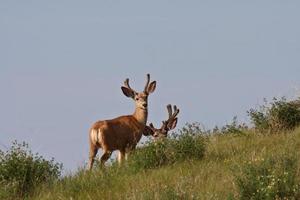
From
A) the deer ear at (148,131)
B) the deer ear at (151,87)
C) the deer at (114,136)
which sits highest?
the deer ear at (151,87)

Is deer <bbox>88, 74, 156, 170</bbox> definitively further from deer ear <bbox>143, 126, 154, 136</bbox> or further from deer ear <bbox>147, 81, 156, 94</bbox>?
deer ear <bbox>143, 126, 154, 136</bbox>

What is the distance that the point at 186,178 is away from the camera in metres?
9.98

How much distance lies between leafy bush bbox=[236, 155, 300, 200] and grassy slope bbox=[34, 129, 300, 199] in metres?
0.20

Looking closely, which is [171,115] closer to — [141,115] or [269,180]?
[141,115]

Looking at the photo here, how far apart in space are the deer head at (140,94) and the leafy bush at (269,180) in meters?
7.79

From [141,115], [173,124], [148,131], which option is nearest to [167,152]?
[141,115]

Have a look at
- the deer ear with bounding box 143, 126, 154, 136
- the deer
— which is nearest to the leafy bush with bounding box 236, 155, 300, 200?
the deer

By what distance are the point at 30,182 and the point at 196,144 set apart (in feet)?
8.79

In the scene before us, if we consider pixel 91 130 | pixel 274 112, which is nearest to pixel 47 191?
pixel 91 130

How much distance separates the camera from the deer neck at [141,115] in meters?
16.5

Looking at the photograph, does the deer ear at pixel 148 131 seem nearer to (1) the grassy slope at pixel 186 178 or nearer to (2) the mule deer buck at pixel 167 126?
(2) the mule deer buck at pixel 167 126

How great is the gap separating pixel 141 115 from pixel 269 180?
8.18m

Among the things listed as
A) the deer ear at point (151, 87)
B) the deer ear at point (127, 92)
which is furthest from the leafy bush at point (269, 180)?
the deer ear at point (151, 87)

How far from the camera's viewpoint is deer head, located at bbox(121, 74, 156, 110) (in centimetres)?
1688
